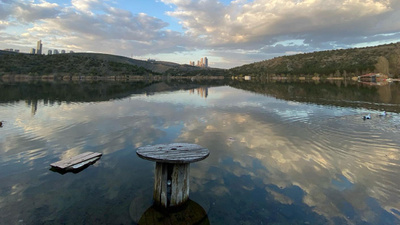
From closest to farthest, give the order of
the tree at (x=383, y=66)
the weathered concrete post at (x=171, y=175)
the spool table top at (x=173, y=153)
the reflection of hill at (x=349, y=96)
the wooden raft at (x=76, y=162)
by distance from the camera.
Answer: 1. the spool table top at (x=173, y=153)
2. the weathered concrete post at (x=171, y=175)
3. the wooden raft at (x=76, y=162)
4. the reflection of hill at (x=349, y=96)
5. the tree at (x=383, y=66)

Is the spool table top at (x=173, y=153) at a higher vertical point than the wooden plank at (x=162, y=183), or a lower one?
higher

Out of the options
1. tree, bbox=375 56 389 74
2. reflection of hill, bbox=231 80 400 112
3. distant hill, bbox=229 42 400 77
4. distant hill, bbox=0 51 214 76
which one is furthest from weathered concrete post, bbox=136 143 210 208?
distant hill, bbox=0 51 214 76

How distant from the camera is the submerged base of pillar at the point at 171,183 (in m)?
5.41

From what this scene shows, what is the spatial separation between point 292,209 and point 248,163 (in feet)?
10.6

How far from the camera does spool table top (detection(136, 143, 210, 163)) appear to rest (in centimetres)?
520

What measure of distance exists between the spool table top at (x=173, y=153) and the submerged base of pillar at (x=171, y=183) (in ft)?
0.75

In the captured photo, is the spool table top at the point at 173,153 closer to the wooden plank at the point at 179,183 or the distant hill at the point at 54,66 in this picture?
the wooden plank at the point at 179,183

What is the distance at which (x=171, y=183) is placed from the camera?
216 inches

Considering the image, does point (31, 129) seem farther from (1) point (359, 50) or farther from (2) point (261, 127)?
(1) point (359, 50)

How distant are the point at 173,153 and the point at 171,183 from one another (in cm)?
74

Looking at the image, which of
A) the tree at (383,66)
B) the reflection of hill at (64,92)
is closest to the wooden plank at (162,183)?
the reflection of hill at (64,92)

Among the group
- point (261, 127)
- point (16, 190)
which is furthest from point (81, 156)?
point (261, 127)

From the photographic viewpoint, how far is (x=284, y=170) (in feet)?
27.1

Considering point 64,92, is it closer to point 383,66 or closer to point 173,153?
point 173,153
